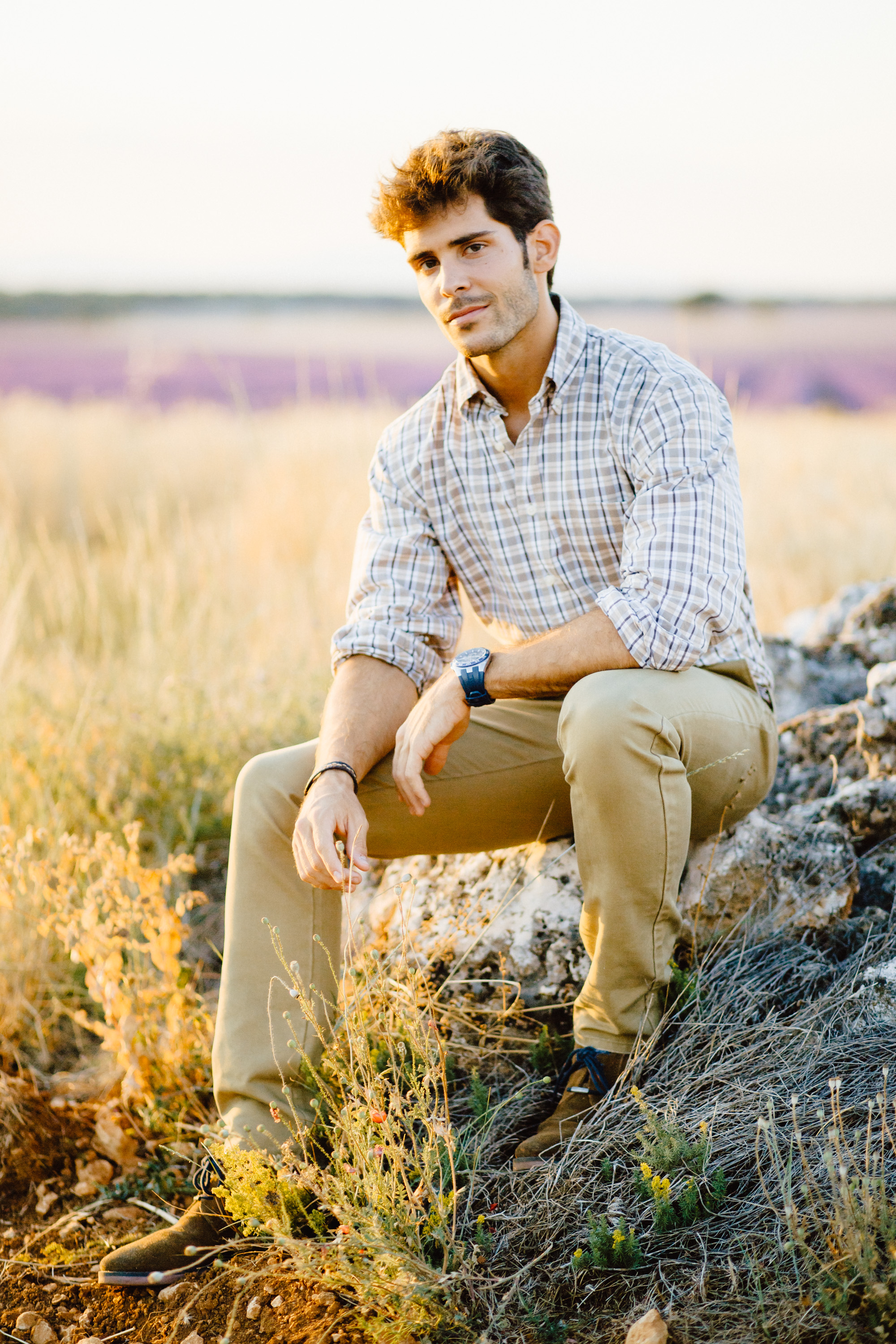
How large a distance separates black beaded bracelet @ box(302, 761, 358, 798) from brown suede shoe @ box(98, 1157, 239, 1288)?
0.76 m

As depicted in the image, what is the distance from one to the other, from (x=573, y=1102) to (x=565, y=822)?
25.5 inches

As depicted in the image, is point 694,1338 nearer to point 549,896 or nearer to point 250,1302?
point 250,1302

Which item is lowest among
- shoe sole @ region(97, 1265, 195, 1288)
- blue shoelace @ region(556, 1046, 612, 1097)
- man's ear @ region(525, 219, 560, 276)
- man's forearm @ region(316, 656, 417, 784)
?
shoe sole @ region(97, 1265, 195, 1288)

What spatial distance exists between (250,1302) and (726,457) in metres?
1.85

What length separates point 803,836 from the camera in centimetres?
255

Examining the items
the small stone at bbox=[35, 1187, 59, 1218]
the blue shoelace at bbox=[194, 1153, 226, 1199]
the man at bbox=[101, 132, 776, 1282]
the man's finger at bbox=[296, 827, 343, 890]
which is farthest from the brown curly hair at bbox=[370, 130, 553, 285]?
the small stone at bbox=[35, 1187, 59, 1218]

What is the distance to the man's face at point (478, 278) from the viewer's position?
2.49m

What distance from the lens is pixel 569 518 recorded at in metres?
2.55

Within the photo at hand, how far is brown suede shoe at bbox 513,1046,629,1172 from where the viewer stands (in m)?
2.04

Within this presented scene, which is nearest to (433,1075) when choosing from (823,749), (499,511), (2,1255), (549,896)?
(549,896)

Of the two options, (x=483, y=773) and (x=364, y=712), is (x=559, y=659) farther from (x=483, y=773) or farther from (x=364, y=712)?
(x=364, y=712)

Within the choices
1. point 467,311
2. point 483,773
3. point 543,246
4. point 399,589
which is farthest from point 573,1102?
point 543,246

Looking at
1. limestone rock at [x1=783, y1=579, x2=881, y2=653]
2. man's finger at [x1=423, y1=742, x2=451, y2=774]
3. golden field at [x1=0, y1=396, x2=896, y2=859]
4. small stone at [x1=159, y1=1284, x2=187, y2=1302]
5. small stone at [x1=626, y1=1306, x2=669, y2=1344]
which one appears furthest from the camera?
limestone rock at [x1=783, y1=579, x2=881, y2=653]

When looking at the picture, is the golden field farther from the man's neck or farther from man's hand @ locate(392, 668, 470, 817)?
the man's neck
